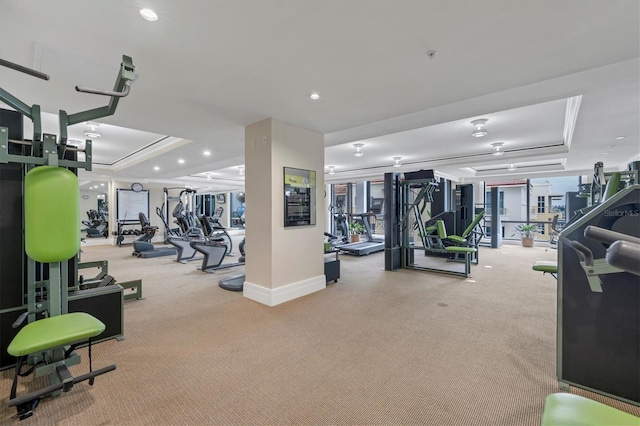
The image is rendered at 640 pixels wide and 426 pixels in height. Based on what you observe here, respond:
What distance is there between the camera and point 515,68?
2.57 m

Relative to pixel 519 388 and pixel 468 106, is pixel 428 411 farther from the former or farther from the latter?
pixel 468 106

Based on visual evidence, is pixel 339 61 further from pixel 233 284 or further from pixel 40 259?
pixel 233 284

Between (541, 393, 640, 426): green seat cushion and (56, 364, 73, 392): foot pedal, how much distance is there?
258 cm

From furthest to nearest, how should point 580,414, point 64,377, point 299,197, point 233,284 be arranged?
point 233,284
point 299,197
point 64,377
point 580,414

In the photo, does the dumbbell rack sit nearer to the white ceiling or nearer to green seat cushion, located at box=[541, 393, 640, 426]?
the white ceiling

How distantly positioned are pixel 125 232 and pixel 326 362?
10446 mm

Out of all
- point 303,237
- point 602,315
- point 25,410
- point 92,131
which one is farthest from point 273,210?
point 92,131

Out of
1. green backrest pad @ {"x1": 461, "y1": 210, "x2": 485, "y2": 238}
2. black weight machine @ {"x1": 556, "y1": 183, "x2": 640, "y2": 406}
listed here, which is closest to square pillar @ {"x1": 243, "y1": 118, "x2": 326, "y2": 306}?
black weight machine @ {"x1": 556, "y1": 183, "x2": 640, "y2": 406}

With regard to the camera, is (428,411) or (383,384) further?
(383,384)

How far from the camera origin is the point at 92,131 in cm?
527

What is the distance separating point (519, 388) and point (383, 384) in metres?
1.00

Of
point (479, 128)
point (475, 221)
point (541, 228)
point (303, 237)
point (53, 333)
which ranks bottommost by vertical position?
point (53, 333)

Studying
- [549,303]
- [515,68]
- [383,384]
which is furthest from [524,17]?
[549,303]

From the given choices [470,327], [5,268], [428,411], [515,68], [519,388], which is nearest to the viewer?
[428,411]
